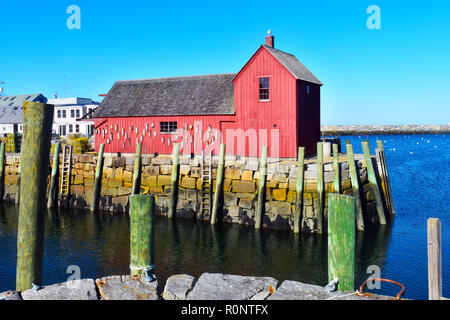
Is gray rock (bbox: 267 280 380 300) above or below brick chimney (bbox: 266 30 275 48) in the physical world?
below

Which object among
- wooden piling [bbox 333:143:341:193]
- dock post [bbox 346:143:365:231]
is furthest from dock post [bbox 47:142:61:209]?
dock post [bbox 346:143:365:231]

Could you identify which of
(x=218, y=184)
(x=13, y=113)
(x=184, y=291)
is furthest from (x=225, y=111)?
(x=13, y=113)

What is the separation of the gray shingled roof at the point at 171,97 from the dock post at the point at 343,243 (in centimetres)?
1748

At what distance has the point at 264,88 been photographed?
876 inches

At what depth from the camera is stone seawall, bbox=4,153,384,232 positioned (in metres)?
16.9

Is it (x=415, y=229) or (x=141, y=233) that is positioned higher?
(x=141, y=233)

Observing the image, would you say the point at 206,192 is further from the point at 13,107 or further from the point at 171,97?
the point at 13,107

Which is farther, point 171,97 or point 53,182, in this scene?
point 171,97

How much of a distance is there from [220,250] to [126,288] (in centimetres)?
914

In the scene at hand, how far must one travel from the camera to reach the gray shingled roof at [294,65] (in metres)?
21.6

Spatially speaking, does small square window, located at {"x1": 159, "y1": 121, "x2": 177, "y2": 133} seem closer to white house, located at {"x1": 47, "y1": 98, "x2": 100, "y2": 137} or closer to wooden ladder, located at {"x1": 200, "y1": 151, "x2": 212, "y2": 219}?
wooden ladder, located at {"x1": 200, "y1": 151, "x2": 212, "y2": 219}

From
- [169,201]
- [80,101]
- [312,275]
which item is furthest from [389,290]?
[80,101]

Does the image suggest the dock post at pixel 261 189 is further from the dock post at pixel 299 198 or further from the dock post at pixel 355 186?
the dock post at pixel 355 186
